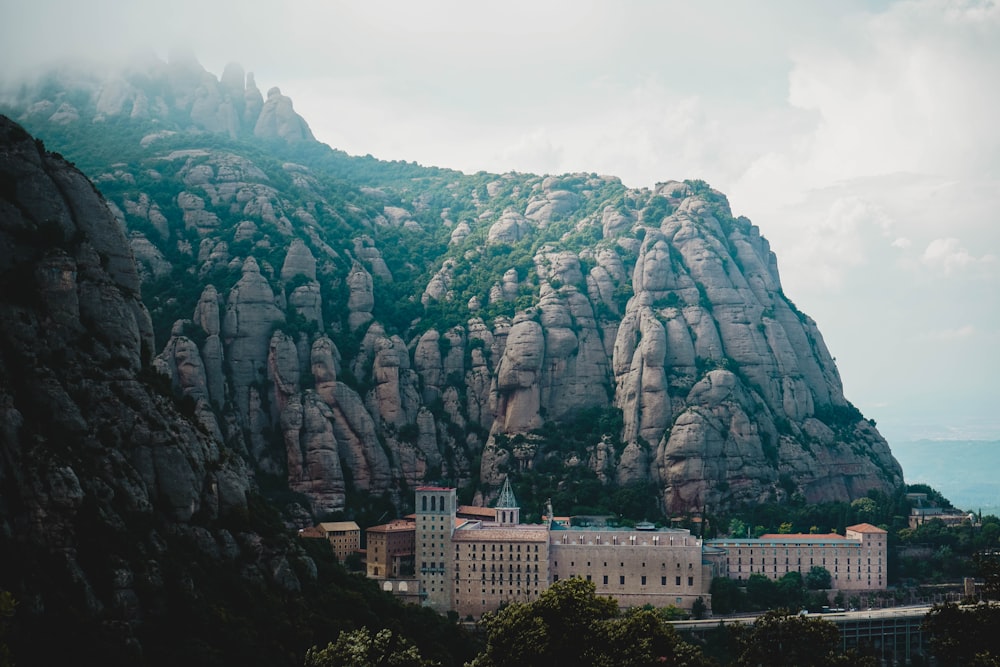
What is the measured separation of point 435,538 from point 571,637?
5770 cm

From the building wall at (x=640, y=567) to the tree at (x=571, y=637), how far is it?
50.1 meters

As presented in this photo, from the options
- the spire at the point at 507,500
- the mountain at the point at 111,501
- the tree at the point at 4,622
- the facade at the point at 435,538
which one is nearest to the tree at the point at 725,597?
the spire at the point at 507,500

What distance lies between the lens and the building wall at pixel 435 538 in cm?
14488

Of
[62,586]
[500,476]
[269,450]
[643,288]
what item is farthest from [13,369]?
[643,288]

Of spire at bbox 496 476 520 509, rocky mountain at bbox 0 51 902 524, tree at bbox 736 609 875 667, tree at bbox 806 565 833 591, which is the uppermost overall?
rocky mountain at bbox 0 51 902 524

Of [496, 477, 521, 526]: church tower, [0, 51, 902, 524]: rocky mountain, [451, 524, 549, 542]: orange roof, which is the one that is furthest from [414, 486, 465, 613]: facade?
[0, 51, 902, 524]: rocky mountain

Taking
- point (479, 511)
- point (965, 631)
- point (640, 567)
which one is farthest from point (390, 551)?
point (965, 631)

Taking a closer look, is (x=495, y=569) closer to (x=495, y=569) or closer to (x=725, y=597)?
(x=495, y=569)

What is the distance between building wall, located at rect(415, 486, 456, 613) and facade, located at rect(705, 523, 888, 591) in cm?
3124

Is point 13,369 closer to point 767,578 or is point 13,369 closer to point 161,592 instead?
point 161,592

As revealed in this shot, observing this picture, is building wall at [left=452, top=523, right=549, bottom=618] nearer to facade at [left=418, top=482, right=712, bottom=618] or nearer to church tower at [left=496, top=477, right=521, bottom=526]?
facade at [left=418, top=482, right=712, bottom=618]

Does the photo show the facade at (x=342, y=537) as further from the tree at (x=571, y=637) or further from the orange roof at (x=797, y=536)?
the tree at (x=571, y=637)

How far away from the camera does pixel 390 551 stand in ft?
488

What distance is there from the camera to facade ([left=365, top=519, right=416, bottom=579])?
147462mm
